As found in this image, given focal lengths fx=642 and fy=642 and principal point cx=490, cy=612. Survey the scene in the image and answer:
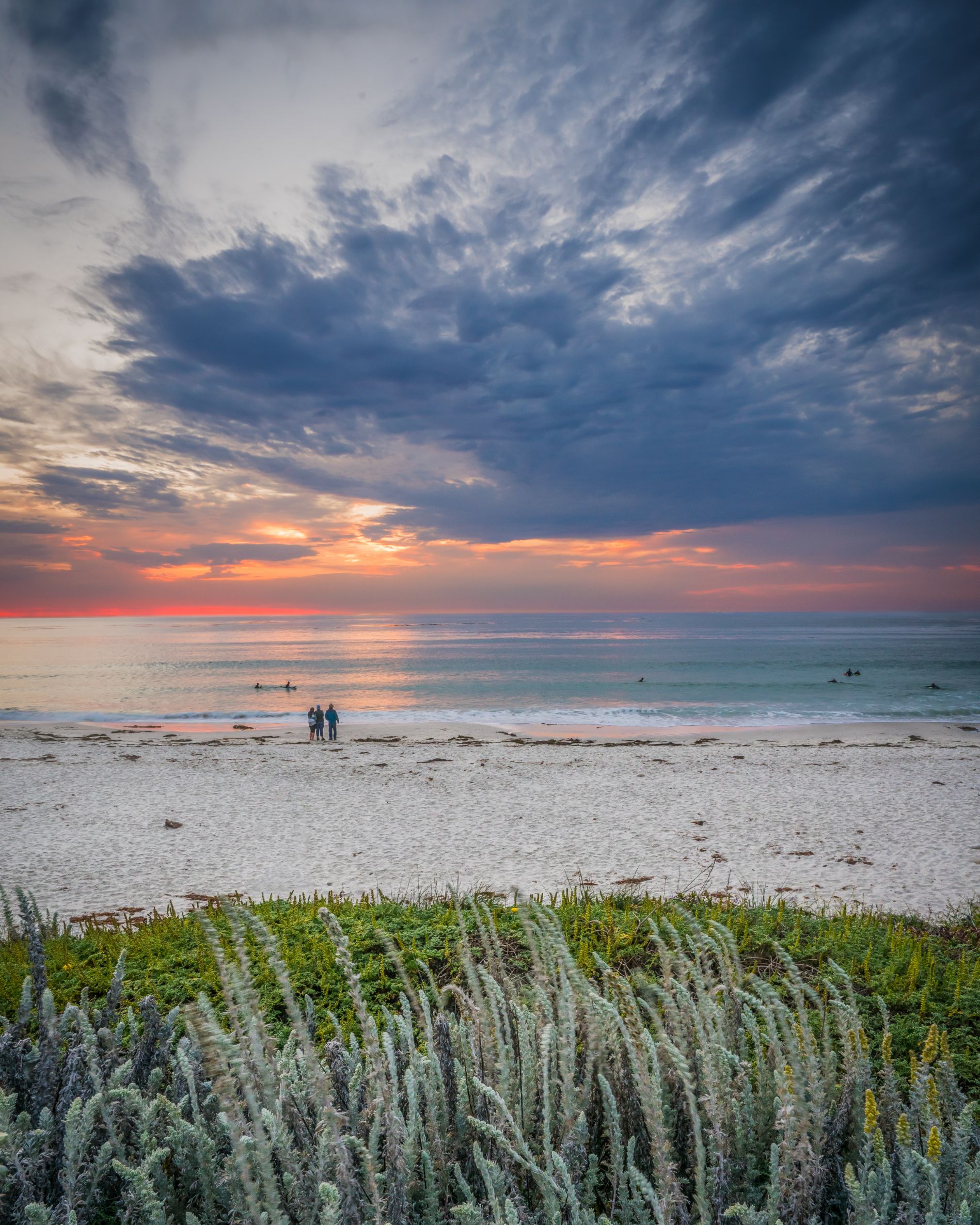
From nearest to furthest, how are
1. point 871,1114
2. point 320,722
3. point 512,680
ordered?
point 871,1114, point 320,722, point 512,680

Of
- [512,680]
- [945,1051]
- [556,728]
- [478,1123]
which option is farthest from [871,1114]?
[512,680]

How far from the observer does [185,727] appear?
31.5 m

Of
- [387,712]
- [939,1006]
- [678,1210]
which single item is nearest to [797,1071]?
[678,1210]

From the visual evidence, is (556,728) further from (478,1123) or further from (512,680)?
(478,1123)

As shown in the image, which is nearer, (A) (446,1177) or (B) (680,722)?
(A) (446,1177)

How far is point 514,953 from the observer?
555 centimetres

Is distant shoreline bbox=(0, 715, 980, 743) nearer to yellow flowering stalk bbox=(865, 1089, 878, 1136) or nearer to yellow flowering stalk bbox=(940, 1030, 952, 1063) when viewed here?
yellow flowering stalk bbox=(940, 1030, 952, 1063)

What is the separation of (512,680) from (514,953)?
49304 millimetres

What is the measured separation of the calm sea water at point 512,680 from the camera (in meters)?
37.1

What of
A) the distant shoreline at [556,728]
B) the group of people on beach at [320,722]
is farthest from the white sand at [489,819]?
the distant shoreline at [556,728]

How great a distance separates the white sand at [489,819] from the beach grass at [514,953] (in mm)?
2317

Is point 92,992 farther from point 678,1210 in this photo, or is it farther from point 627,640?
point 627,640

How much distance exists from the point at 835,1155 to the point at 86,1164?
2.61 meters

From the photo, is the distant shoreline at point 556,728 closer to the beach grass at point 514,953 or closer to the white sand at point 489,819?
the white sand at point 489,819
